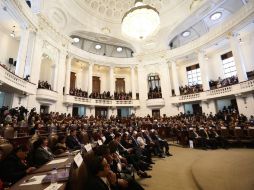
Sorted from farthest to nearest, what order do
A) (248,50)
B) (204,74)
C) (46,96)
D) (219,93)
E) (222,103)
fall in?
(222,103), (204,74), (248,50), (219,93), (46,96)

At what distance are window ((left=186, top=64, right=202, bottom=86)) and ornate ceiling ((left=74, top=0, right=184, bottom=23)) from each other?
6984 mm

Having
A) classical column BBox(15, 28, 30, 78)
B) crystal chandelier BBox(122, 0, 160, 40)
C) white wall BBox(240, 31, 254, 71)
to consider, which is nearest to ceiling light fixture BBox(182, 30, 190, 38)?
white wall BBox(240, 31, 254, 71)

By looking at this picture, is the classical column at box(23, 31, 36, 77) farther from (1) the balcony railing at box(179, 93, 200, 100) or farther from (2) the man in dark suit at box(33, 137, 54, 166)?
(1) the balcony railing at box(179, 93, 200, 100)

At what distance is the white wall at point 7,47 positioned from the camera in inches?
467

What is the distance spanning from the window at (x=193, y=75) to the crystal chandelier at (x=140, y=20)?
421 inches

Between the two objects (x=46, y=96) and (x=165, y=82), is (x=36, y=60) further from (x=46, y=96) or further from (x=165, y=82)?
(x=165, y=82)

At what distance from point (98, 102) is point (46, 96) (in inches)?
237

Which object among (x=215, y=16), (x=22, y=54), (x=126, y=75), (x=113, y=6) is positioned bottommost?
(x=22, y=54)

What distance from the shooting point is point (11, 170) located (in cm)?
227

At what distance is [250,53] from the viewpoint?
1364 cm

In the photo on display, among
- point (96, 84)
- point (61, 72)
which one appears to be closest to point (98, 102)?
point (96, 84)

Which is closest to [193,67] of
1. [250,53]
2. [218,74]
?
[218,74]

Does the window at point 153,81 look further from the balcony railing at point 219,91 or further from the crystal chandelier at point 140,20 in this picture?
the crystal chandelier at point 140,20

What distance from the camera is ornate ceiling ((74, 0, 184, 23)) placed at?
15.8 m
